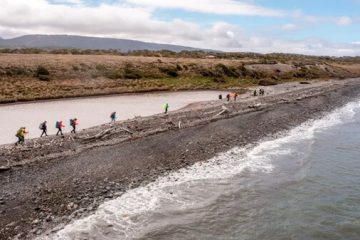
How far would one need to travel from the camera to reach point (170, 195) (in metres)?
21.6

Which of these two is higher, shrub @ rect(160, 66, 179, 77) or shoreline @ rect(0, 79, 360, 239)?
shrub @ rect(160, 66, 179, 77)

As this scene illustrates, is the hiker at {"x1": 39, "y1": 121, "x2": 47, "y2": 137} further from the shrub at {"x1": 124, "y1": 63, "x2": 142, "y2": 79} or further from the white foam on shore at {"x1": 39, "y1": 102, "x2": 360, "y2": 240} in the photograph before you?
the shrub at {"x1": 124, "y1": 63, "x2": 142, "y2": 79}

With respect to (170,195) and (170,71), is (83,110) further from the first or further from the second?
(170,71)

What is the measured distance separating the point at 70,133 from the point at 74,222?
1453 cm

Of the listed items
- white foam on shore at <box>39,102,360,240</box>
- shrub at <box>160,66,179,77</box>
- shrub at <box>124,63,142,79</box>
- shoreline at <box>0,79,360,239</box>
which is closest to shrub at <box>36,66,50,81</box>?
shrub at <box>124,63,142,79</box>

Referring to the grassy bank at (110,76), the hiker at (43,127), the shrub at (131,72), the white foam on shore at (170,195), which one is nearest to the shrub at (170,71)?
the grassy bank at (110,76)

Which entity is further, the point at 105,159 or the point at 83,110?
the point at 83,110

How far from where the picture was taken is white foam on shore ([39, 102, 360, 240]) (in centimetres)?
1728

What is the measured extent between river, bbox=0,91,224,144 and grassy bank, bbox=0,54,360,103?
4.60 metres

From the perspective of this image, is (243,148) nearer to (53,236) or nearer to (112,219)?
(112,219)

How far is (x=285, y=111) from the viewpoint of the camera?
5009cm

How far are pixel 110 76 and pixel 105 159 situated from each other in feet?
169

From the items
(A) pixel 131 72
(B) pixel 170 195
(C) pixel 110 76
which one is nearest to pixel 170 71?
(A) pixel 131 72

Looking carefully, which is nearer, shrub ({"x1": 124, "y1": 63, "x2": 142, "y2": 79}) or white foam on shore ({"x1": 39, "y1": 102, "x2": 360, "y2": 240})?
white foam on shore ({"x1": 39, "y1": 102, "x2": 360, "y2": 240})
